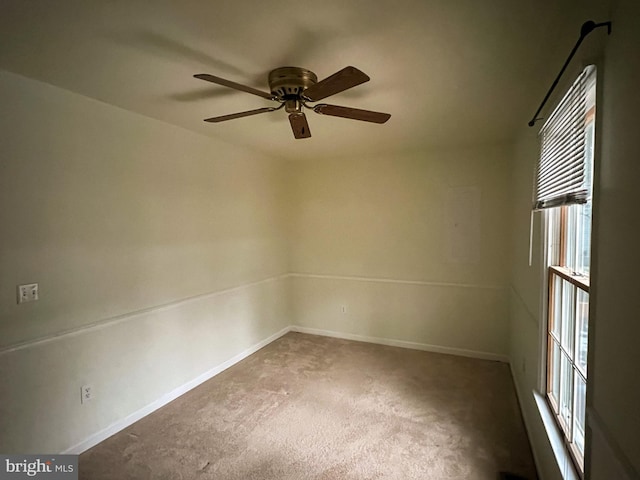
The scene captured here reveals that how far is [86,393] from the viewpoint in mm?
2309

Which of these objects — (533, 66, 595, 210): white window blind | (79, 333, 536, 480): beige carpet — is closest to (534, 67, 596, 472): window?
(533, 66, 595, 210): white window blind

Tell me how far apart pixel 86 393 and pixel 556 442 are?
9.43 ft

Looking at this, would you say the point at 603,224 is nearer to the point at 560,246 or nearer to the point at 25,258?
the point at 560,246

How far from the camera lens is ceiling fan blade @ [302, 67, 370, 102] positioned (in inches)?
57.9

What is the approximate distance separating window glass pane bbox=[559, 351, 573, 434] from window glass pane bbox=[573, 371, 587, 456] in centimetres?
7

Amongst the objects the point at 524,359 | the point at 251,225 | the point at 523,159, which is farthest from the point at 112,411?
the point at 523,159

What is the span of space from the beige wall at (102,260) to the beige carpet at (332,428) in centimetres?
36

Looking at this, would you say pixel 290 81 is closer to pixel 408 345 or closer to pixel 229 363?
pixel 229 363

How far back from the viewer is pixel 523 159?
112 inches

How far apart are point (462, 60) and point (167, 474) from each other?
116 inches

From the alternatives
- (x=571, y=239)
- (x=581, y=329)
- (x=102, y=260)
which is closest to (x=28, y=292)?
(x=102, y=260)

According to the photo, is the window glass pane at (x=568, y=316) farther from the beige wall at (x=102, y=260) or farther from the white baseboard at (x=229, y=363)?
the beige wall at (x=102, y=260)

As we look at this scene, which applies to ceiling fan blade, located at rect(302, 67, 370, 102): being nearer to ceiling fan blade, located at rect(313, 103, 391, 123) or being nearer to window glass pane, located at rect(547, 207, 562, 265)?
ceiling fan blade, located at rect(313, 103, 391, 123)

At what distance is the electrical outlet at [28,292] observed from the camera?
6.55 feet
